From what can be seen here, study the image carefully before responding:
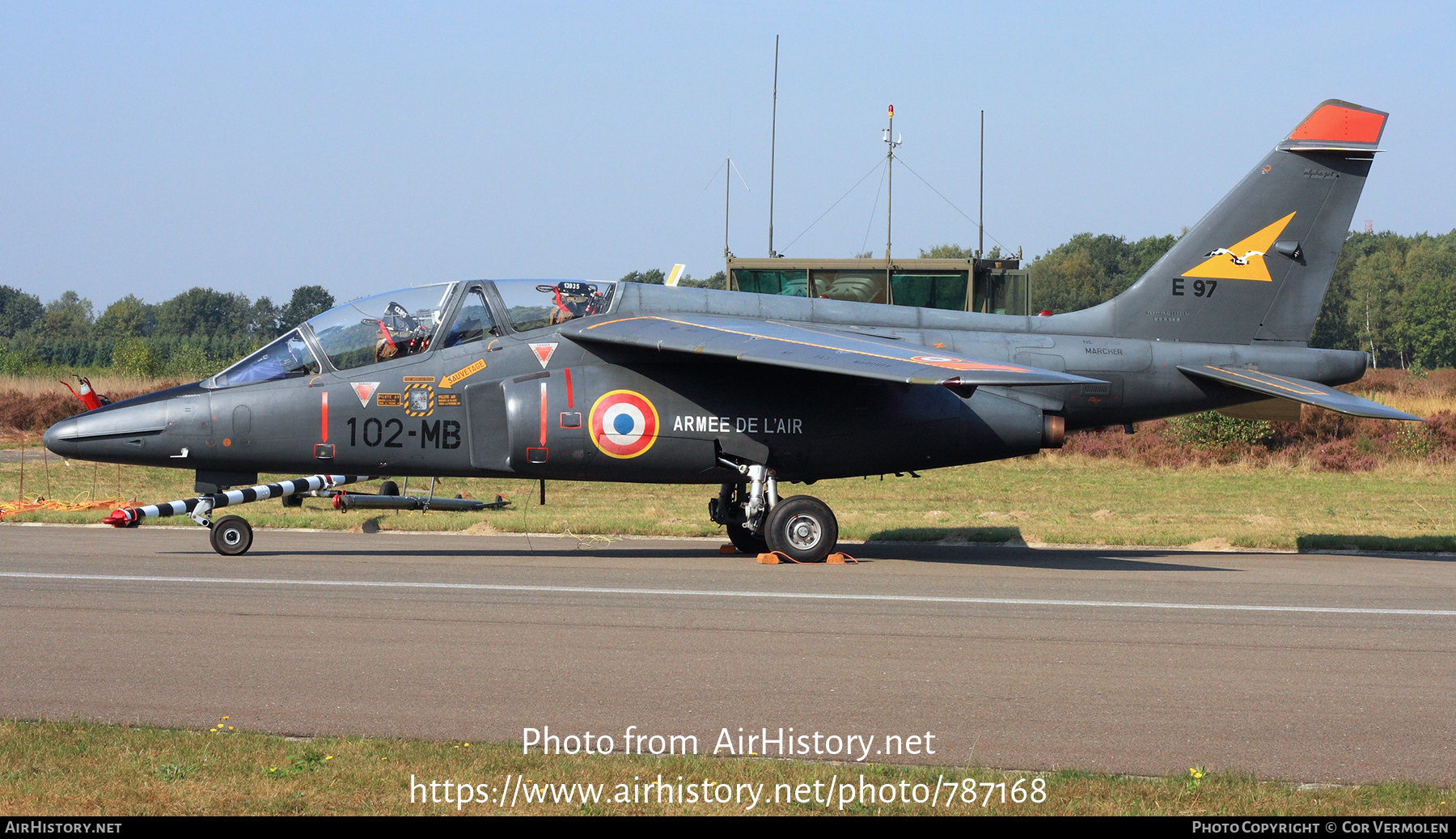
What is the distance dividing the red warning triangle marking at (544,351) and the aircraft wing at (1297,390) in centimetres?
762

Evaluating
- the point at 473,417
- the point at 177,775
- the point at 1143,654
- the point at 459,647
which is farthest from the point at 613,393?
the point at 177,775

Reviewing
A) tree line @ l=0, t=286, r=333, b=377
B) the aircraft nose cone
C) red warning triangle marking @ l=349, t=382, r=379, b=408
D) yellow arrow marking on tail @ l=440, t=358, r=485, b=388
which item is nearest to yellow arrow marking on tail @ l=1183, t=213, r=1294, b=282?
yellow arrow marking on tail @ l=440, t=358, r=485, b=388

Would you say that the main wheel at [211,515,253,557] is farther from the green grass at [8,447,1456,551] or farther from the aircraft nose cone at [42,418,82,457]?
the green grass at [8,447,1456,551]

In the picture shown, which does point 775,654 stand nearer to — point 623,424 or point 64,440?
point 623,424

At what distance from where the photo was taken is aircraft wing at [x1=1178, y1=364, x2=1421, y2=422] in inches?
503

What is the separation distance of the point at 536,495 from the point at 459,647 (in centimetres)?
1586

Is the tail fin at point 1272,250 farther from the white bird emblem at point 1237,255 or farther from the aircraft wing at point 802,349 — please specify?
the aircraft wing at point 802,349

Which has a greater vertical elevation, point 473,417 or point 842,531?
point 473,417

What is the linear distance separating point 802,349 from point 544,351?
2.94m

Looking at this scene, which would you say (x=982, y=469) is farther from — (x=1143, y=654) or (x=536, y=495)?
(x=1143, y=654)

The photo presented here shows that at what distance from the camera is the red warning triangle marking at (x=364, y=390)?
1295 centimetres

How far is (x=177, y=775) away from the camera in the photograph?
5129 millimetres

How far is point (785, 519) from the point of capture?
13203 mm

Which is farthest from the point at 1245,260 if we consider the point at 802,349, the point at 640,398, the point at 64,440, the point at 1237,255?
the point at 64,440
